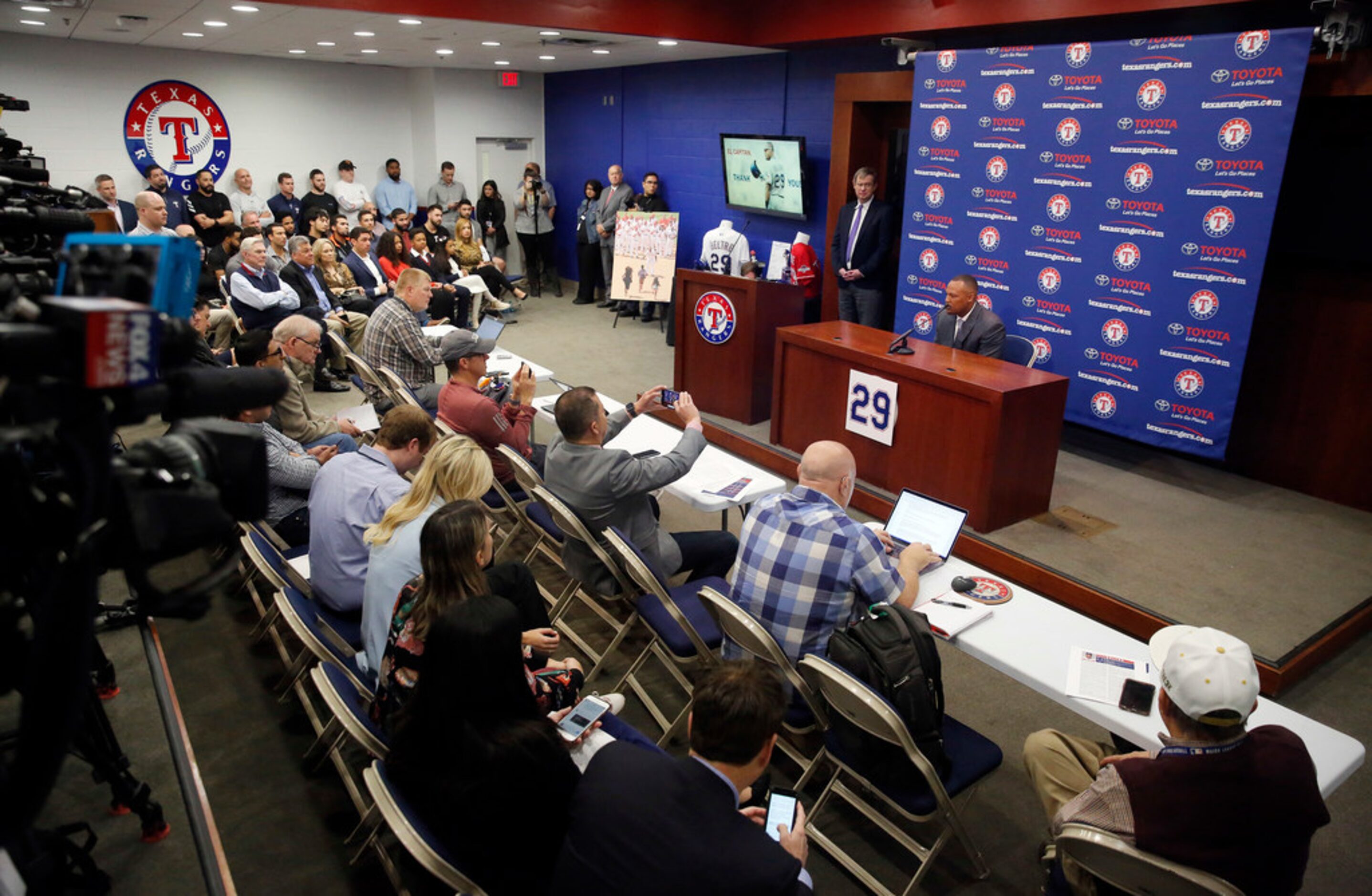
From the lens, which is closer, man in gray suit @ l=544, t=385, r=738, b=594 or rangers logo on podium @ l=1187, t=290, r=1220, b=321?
man in gray suit @ l=544, t=385, r=738, b=594

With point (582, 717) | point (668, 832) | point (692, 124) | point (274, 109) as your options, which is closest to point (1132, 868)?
point (668, 832)

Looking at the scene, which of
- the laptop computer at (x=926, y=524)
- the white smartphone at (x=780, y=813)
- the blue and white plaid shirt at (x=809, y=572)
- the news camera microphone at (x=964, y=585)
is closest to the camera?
the white smartphone at (x=780, y=813)

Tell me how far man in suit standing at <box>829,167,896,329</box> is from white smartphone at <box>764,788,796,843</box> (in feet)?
19.3

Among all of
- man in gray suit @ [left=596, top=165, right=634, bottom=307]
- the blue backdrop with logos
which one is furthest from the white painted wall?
the blue backdrop with logos

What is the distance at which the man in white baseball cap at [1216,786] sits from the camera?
1.88m

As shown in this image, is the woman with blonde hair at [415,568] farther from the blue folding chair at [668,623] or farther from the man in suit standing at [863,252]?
the man in suit standing at [863,252]

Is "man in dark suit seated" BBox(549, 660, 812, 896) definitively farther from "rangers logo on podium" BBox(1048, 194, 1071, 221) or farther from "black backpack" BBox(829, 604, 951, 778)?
"rangers logo on podium" BBox(1048, 194, 1071, 221)

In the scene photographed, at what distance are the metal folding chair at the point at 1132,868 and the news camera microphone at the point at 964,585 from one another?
1059 mm

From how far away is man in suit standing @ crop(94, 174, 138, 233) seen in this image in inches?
367

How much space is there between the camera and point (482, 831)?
1.99 meters

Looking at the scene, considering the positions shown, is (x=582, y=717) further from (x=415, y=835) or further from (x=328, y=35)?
(x=328, y=35)

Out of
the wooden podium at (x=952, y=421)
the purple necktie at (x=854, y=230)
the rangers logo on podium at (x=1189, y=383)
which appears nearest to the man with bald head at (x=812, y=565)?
the wooden podium at (x=952, y=421)

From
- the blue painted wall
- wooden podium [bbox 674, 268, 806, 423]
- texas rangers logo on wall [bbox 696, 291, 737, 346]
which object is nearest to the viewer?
wooden podium [bbox 674, 268, 806, 423]

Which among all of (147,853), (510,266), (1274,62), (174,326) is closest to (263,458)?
(174,326)
